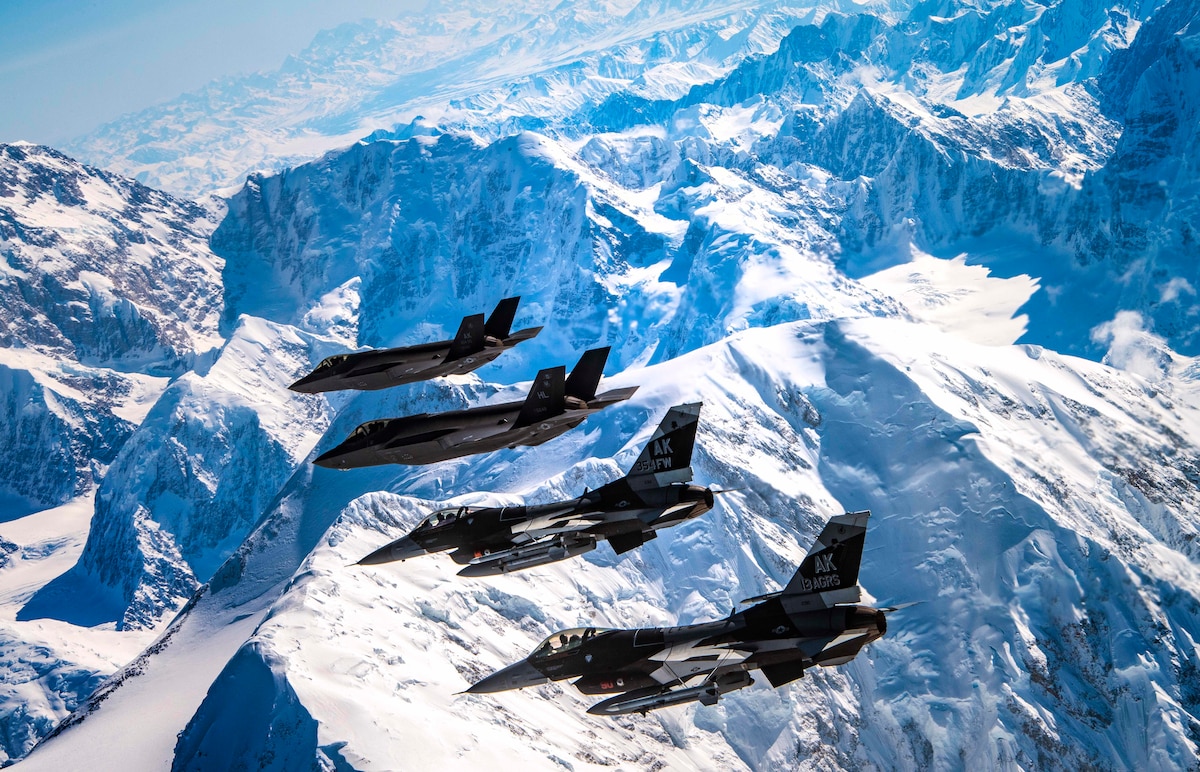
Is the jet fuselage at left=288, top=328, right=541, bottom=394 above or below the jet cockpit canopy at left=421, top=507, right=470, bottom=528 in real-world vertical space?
above

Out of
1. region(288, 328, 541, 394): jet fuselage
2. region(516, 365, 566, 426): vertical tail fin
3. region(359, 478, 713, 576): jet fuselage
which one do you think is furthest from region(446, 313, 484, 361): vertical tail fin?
region(359, 478, 713, 576): jet fuselage

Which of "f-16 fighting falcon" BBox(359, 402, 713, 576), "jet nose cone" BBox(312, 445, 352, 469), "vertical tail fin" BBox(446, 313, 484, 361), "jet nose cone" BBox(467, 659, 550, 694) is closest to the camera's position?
"jet nose cone" BBox(312, 445, 352, 469)

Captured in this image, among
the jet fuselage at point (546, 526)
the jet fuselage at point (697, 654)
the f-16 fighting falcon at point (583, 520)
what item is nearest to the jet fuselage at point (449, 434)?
the f-16 fighting falcon at point (583, 520)

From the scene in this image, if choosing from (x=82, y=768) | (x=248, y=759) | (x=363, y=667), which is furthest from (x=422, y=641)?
(x=82, y=768)

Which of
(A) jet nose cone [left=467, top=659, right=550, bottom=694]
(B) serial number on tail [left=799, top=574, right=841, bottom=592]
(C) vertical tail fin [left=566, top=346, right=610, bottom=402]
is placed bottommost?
(A) jet nose cone [left=467, top=659, right=550, bottom=694]

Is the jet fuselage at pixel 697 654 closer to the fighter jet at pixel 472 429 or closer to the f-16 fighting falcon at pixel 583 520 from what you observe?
the f-16 fighting falcon at pixel 583 520

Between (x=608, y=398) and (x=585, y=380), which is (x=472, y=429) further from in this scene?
(x=608, y=398)

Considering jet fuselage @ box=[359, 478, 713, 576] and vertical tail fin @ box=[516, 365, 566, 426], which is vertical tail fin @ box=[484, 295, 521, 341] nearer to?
vertical tail fin @ box=[516, 365, 566, 426]
